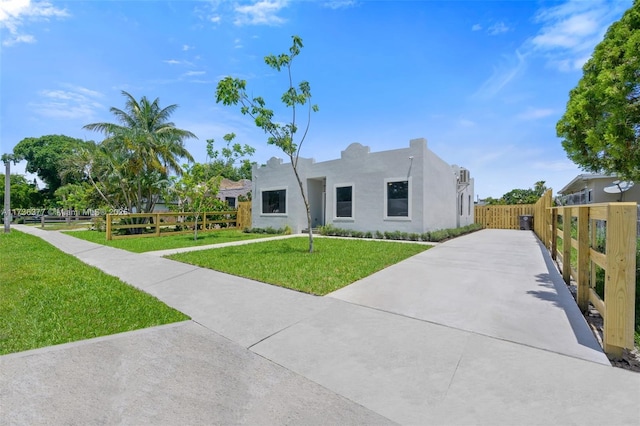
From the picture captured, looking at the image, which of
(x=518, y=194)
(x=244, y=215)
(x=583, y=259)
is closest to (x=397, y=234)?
(x=583, y=259)

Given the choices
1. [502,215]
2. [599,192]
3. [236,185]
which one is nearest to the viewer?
[599,192]

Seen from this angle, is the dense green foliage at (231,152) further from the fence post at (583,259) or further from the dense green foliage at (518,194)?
the dense green foliage at (518,194)

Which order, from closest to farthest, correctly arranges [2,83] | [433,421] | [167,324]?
1. [433,421]
2. [167,324]
3. [2,83]

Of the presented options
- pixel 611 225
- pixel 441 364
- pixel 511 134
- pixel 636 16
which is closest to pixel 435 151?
pixel 511 134

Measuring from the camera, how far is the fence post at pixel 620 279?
8.91 feet

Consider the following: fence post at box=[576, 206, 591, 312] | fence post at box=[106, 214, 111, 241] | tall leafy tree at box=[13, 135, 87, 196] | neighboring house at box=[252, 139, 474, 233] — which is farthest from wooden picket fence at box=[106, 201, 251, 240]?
tall leafy tree at box=[13, 135, 87, 196]

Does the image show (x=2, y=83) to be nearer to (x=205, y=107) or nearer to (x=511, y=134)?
(x=205, y=107)

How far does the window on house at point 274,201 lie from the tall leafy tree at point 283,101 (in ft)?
26.2

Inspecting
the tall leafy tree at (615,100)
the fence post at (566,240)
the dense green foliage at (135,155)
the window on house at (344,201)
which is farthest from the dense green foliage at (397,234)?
the dense green foliage at (135,155)

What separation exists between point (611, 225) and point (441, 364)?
2.24 metres

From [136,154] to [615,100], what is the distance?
20.2 meters

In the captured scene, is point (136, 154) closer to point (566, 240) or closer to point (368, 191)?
point (368, 191)

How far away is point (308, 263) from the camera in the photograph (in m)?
7.36

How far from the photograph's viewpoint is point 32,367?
2.64m
